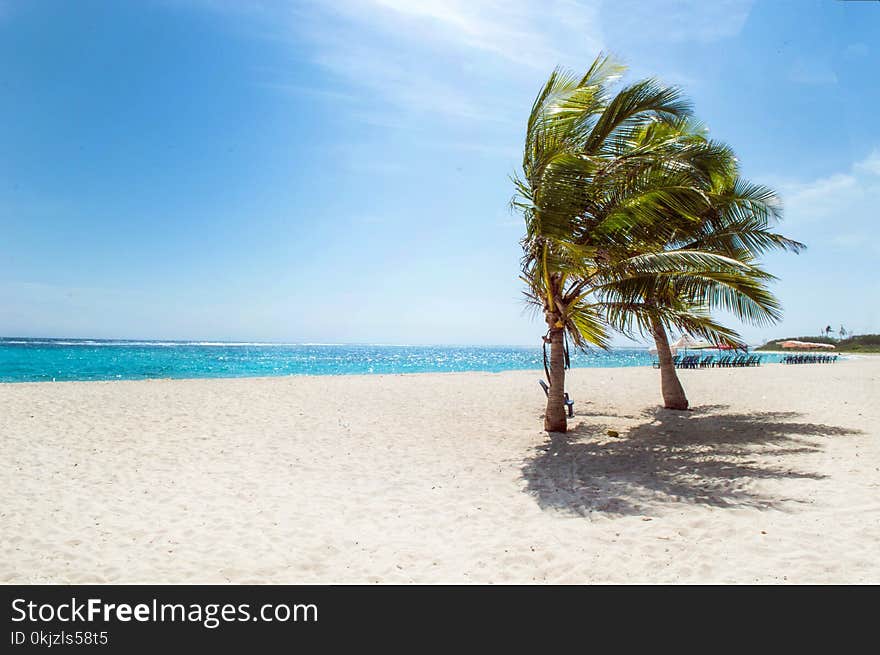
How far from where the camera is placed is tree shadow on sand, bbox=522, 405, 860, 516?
5191mm

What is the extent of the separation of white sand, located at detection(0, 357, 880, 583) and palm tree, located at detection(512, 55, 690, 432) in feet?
7.95

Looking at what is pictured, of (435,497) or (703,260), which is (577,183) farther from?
(435,497)

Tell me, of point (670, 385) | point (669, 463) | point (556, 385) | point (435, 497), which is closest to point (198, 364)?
point (670, 385)

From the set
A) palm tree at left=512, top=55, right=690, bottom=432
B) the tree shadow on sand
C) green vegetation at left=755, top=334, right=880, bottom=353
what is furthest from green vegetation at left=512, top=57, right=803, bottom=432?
green vegetation at left=755, top=334, right=880, bottom=353

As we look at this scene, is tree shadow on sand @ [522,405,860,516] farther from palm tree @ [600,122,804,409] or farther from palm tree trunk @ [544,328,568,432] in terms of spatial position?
palm tree @ [600,122,804,409]

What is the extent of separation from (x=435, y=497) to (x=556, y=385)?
3837 mm

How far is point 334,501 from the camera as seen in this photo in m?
5.38

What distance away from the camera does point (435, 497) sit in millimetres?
5531

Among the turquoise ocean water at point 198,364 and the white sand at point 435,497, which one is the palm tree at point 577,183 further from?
the white sand at point 435,497

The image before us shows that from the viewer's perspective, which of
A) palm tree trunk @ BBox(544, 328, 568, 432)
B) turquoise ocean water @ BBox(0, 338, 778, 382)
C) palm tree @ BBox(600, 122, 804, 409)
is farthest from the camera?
turquoise ocean water @ BBox(0, 338, 778, 382)

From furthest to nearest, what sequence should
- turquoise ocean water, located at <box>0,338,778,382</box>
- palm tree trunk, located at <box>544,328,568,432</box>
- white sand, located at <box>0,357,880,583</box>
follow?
turquoise ocean water, located at <box>0,338,778,382</box> → palm tree trunk, located at <box>544,328,568,432</box> → white sand, located at <box>0,357,880,583</box>

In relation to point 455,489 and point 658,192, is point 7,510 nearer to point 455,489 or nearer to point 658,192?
point 455,489
